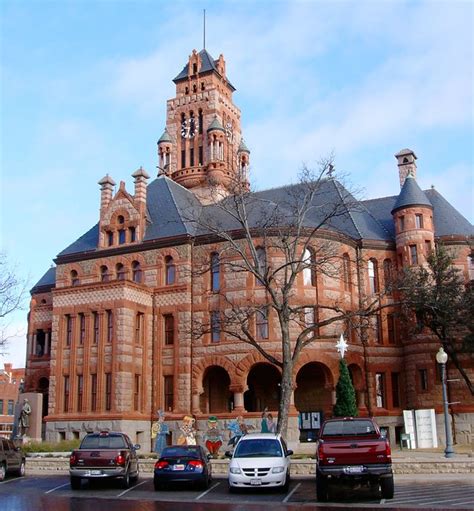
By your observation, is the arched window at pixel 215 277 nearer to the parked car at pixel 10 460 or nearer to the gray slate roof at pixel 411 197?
the gray slate roof at pixel 411 197

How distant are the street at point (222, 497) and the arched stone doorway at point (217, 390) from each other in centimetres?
1799

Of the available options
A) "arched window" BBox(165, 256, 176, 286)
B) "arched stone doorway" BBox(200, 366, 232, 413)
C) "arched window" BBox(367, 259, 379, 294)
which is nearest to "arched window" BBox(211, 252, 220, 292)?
"arched window" BBox(165, 256, 176, 286)

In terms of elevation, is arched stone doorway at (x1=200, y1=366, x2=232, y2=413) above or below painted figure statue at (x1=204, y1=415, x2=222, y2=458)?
above

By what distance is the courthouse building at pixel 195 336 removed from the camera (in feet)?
124

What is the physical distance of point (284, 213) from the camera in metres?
40.7

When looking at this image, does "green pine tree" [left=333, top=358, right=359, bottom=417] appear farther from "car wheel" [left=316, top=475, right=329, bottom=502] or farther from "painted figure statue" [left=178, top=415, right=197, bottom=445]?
"car wheel" [left=316, top=475, right=329, bottom=502]

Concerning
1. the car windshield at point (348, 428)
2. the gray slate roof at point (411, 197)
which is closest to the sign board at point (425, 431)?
the gray slate roof at point (411, 197)

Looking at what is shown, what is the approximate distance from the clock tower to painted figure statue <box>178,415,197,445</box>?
20018 mm

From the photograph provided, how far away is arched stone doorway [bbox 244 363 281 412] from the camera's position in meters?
40.2

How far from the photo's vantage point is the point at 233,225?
41062 millimetres

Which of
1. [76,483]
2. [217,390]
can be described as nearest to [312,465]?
[76,483]

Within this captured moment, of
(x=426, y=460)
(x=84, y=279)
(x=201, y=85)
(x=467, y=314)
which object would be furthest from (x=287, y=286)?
(x=201, y=85)

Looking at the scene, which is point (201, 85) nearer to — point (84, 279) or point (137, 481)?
point (84, 279)

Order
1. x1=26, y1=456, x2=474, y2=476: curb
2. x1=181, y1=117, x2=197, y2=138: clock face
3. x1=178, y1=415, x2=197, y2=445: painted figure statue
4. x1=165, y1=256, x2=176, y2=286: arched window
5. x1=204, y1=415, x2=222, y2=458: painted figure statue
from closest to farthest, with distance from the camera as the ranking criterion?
x1=26, y1=456, x2=474, y2=476: curb, x1=204, y1=415, x2=222, y2=458: painted figure statue, x1=178, y1=415, x2=197, y2=445: painted figure statue, x1=165, y1=256, x2=176, y2=286: arched window, x1=181, y1=117, x2=197, y2=138: clock face
